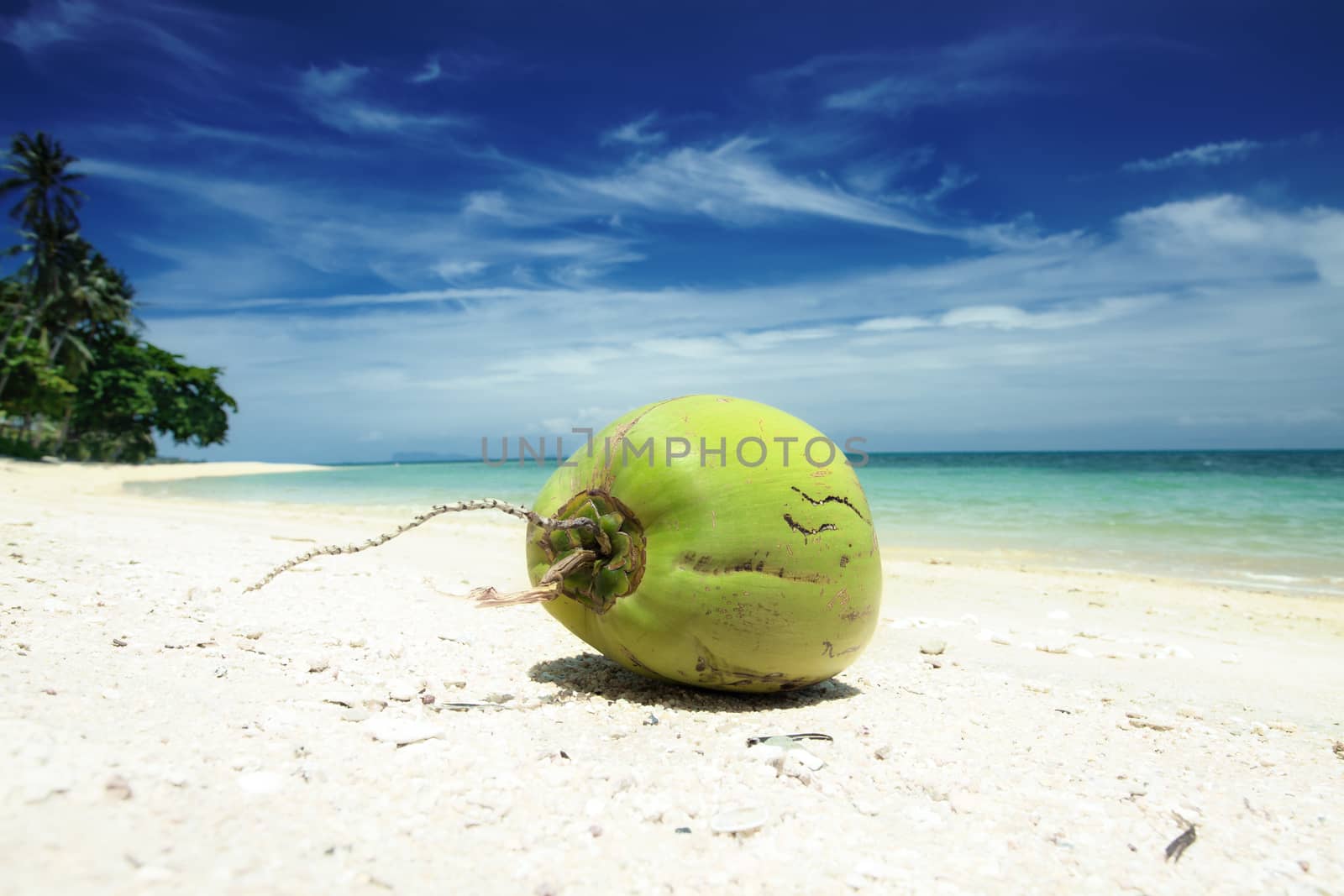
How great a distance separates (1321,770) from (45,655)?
415 centimetres

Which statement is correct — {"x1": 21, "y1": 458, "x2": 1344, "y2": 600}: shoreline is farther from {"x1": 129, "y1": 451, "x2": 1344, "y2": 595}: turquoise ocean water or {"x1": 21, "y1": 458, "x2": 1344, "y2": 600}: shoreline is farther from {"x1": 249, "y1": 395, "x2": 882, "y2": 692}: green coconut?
{"x1": 249, "y1": 395, "x2": 882, "y2": 692}: green coconut

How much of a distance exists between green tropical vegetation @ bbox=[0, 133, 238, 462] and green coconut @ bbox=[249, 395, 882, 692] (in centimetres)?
3271

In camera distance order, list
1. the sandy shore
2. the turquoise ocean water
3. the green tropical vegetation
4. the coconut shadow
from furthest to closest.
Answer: the green tropical vegetation → the turquoise ocean water → the coconut shadow → the sandy shore

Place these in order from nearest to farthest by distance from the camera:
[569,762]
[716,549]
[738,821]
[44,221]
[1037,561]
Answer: [738,821]
[569,762]
[716,549]
[1037,561]
[44,221]

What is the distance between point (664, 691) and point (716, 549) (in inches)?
33.8

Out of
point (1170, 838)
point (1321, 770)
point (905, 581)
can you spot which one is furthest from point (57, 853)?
point (905, 581)

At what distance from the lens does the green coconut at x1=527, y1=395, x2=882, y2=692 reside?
94.2 inches

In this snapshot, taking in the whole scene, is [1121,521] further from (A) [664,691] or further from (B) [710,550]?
(B) [710,550]

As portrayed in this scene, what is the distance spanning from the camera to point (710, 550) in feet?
7.77

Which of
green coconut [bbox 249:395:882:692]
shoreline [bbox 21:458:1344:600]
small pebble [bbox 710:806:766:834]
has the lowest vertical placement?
shoreline [bbox 21:458:1344:600]

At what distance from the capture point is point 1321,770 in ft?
8.16

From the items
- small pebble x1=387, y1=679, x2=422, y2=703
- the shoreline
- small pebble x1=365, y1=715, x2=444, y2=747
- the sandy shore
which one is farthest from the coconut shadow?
the shoreline

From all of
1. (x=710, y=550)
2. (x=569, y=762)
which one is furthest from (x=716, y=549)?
(x=569, y=762)

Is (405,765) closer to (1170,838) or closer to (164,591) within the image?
(1170,838)
